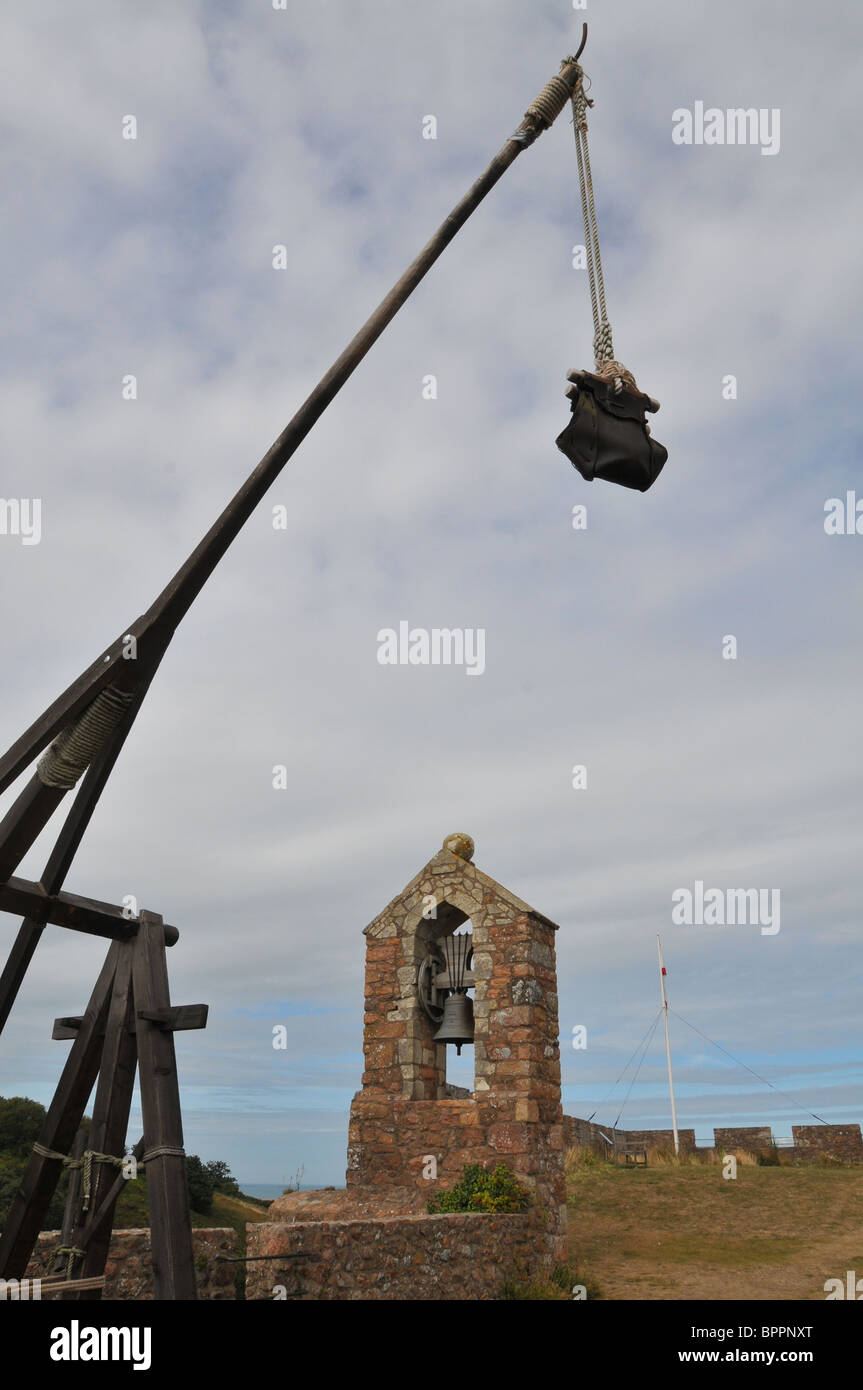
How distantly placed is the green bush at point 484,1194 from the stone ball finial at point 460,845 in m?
3.16

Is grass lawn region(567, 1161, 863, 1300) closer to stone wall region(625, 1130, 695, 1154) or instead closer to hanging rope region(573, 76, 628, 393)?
stone wall region(625, 1130, 695, 1154)

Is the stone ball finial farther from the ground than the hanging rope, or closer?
closer

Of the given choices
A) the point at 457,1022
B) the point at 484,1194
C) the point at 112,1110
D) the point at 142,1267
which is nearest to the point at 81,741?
the point at 112,1110

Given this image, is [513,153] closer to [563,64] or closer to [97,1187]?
[563,64]

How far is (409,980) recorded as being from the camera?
11031 mm

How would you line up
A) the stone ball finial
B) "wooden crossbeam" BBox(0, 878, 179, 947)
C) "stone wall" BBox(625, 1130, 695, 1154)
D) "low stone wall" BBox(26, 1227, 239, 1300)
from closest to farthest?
1. "wooden crossbeam" BBox(0, 878, 179, 947)
2. "low stone wall" BBox(26, 1227, 239, 1300)
3. the stone ball finial
4. "stone wall" BBox(625, 1130, 695, 1154)

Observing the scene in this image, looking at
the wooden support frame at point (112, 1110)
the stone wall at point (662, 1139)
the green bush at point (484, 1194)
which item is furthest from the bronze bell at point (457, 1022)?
the stone wall at point (662, 1139)

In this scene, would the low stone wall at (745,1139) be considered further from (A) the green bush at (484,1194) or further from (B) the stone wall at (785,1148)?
(A) the green bush at (484,1194)

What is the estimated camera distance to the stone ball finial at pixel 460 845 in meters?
11.4

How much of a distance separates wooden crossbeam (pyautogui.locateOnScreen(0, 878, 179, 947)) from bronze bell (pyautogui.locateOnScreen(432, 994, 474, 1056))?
20.7 ft

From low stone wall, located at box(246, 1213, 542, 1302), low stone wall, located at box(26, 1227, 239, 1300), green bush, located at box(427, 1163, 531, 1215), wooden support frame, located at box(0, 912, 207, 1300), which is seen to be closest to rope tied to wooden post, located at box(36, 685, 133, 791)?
wooden support frame, located at box(0, 912, 207, 1300)

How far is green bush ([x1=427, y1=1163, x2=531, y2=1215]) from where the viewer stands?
943 cm
